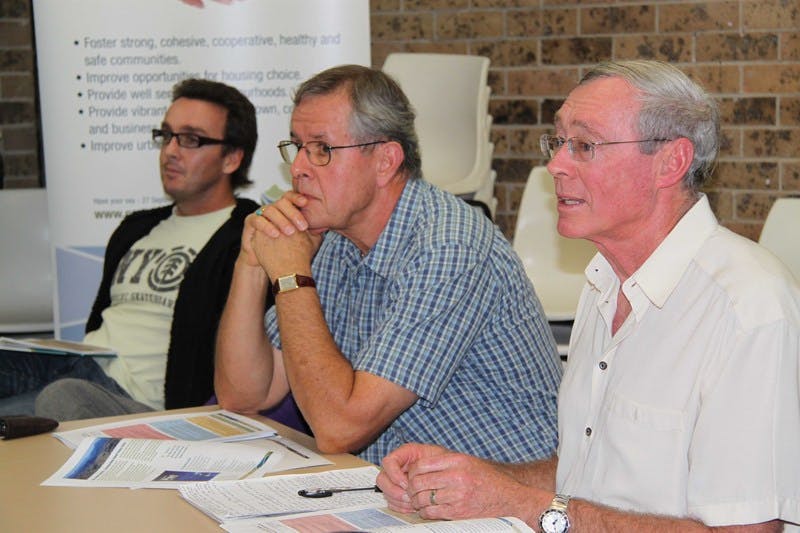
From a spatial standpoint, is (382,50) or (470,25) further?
(382,50)

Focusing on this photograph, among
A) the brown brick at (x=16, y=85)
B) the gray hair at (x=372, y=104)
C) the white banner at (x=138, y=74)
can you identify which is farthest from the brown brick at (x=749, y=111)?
the brown brick at (x=16, y=85)

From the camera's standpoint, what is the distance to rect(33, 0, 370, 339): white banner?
3785 mm

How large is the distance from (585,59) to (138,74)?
1.85 meters

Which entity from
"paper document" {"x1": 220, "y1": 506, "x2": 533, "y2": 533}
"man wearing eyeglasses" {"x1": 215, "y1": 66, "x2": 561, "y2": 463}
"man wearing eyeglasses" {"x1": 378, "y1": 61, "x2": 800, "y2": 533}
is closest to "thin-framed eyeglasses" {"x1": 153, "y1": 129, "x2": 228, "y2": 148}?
"man wearing eyeglasses" {"x1": 215, "y1": 66, "x2": 561, "y2": 463}

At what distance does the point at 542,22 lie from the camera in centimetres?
468

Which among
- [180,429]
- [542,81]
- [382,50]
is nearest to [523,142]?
[542,81]

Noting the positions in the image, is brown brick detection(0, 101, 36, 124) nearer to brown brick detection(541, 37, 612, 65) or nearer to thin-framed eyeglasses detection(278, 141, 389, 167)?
brown brick detection(541, 37, 612, 65)

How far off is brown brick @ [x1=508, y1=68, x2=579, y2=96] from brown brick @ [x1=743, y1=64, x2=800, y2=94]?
0.69 m

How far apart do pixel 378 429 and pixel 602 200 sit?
60cm

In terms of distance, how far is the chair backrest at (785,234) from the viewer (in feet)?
9.62

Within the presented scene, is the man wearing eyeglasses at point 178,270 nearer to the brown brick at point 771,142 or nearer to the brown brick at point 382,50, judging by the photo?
the brown brick at point 382,50

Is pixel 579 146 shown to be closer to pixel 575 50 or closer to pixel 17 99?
pixel 575 50

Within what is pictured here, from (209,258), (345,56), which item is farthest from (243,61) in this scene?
(209,258)

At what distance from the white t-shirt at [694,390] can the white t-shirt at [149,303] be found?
5.37 feet
